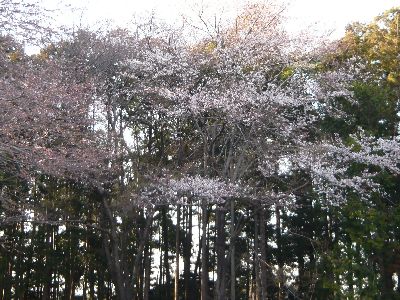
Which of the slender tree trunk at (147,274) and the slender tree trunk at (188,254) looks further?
the slender tree trunk at (188,254)

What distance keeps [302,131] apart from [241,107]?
2002 mm

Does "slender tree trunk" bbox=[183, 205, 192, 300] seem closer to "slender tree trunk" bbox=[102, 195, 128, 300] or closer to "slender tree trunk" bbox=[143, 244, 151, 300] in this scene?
"slender tree trunk" bbox=[143, 244, 151, 300]

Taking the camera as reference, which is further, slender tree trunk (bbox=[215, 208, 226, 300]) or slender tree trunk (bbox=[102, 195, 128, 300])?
slender tree trunk (bbox=[102, 195, 128, 300])

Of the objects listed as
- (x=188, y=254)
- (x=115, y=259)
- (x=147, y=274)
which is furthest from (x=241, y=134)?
(x=188, y=254)

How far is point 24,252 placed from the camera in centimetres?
1703

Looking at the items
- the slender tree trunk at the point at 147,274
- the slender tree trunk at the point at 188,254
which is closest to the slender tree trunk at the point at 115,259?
the slender tree trunk at the point at 147,274

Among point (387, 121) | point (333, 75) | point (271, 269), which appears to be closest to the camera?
point (333, 75)

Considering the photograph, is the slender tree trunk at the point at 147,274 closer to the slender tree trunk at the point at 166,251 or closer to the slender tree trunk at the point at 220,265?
the slender tree trunk at the point at 166,251

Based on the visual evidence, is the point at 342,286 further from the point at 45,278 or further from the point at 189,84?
the point at 45,278

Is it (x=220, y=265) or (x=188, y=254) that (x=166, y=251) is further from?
(x=220, y=265)

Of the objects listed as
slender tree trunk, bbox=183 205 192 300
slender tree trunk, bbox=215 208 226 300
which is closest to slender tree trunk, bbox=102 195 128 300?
slender tree trunk, bbox=215 208 226 300

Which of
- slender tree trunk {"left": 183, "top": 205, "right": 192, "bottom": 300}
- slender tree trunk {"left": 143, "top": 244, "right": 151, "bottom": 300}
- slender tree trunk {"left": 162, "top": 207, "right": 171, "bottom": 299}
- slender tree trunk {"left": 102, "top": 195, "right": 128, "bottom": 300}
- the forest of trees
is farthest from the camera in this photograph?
slender tree trunk {"left": 183, "top": 205, "right": 192, "bottom": 300}

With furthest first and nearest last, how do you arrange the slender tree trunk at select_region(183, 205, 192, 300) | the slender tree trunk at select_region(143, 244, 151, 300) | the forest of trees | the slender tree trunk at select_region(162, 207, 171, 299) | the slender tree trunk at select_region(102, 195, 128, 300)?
the slender tree trunk at select_region(183, 205, 192, 300), the slender tree trunk at select_region(162, 207, 171, 299), the slender tree trunk at select_region(143, 244, 151, 300), the slender tree trunk at select_region(102, 195, 128, 300), the forest of trees

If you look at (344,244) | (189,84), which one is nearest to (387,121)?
(344,244)
